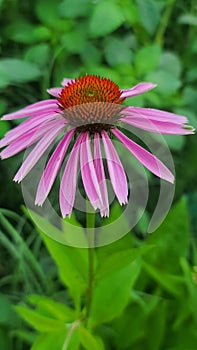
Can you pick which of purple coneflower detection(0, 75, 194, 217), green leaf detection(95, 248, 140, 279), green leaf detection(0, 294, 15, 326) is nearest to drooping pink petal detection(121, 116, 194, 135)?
purple coneflower detection(0, 75, 194, 217)

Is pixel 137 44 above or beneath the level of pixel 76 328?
above

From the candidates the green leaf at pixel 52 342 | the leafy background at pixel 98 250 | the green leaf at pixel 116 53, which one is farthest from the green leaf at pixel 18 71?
the green leaf at pixel 52 342

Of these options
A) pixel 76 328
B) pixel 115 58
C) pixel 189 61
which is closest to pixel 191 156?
pixel 189 61

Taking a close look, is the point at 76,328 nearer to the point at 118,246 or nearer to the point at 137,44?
the point at 118,246

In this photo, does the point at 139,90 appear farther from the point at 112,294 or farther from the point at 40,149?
the point at 112,294

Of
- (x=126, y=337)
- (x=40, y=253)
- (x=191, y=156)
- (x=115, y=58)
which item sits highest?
(x=115, y=58)

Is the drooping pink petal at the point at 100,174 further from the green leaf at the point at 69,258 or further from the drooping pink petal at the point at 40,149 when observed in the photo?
the green leaf at the point at 69,258

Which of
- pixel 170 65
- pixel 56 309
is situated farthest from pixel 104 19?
pixel 56 309

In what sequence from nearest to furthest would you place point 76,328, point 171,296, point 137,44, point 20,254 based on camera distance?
1. point 76,328
2. point 20,254
3. point 171,296
4. point 137,44
